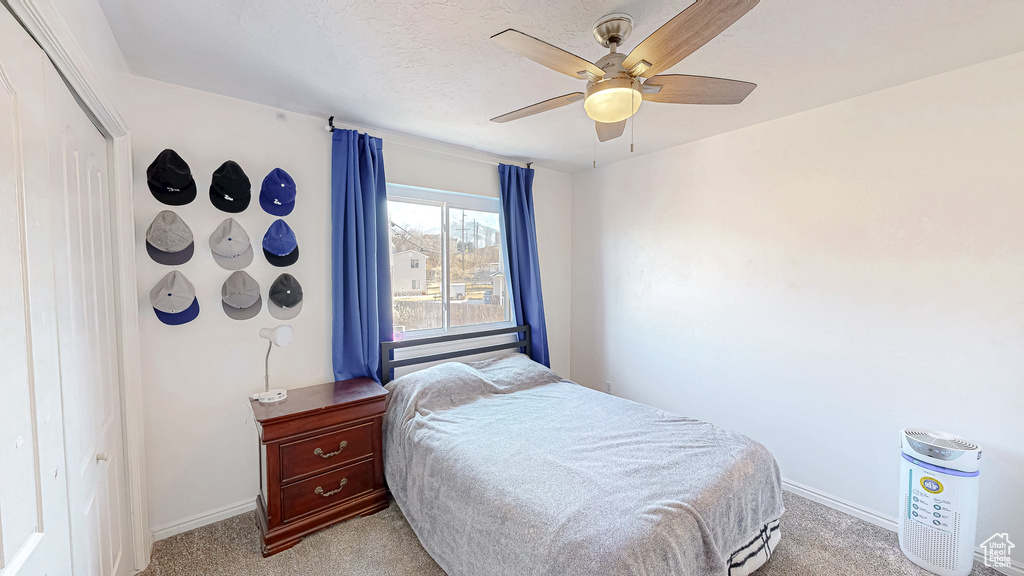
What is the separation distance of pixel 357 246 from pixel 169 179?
3.46ft

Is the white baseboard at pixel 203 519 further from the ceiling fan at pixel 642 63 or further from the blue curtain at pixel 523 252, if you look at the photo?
the ceiling fan at pixel 642 63

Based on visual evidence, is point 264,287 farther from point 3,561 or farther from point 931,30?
point 931,30

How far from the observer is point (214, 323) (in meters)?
2.37

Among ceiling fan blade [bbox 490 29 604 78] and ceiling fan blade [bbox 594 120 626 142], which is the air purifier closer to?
ceiling fan blade [bbox 594 120 626 142]

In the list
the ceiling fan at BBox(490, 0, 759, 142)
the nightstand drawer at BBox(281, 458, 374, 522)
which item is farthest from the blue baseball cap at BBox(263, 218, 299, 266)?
the ceiling fan at BBox(490, 0, 759, 142)

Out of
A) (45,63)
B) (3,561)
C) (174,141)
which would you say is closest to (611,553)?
(3,561)

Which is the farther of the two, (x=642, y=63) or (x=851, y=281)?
(x=851, y=281)

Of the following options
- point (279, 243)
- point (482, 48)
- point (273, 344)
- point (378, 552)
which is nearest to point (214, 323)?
point (273, 344)

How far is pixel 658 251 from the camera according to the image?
3.48 meters

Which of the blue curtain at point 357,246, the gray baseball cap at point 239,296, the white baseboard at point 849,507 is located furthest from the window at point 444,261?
the white baseboard at point 849,507

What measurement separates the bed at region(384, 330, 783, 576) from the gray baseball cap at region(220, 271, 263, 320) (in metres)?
1.05

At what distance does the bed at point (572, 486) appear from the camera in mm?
1452

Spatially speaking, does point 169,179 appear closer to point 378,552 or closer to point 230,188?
point 230,188

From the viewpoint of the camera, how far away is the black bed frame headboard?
2.97 meters
